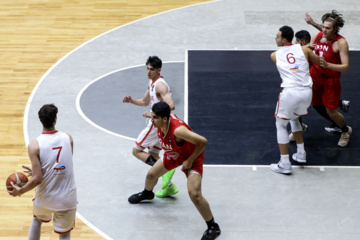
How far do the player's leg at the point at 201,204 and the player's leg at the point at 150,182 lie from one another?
448 mm

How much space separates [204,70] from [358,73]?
8.60 feet

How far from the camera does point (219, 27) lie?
12.0 m

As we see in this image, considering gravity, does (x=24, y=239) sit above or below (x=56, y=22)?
below

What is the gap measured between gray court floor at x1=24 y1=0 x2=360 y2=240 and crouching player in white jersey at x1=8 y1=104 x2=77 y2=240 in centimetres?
107

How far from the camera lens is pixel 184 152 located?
20.0 ft

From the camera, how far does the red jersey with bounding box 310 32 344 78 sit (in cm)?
758

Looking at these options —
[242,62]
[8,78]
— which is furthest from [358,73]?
[8,78]

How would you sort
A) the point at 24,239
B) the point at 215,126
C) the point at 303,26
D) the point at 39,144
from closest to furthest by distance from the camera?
the point at 39,144 → the point at 24,239 → the point at 215,126 → the point at 303,26

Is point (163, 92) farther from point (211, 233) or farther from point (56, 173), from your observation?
point (56, 173)

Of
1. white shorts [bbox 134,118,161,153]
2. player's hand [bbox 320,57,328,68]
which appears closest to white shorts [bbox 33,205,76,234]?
white shorts [bbox 134,118,161,153]

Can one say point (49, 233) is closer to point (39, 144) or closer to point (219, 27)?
point (39, 144)

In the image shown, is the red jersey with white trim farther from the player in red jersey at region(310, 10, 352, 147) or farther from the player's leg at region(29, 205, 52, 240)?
the player in red jersey at region(310, 10, 352, 147)

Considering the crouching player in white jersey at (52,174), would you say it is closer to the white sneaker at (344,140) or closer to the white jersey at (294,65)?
the white jersey at (294,65)

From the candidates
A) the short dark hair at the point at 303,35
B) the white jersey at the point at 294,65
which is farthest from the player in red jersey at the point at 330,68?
the white jersey at the point at 294,65
